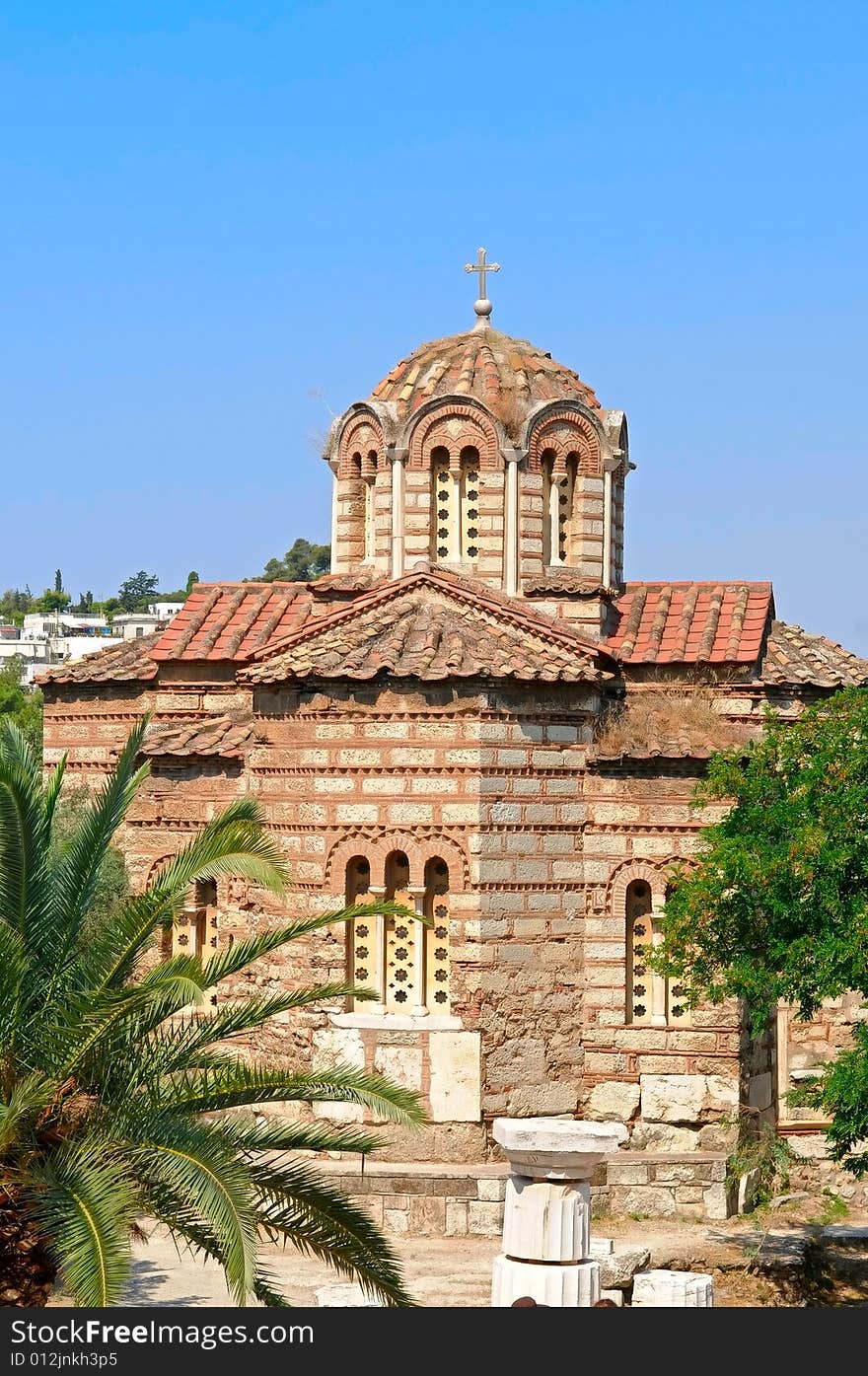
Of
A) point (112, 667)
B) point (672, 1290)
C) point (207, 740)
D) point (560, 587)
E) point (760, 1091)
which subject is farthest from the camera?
point (112, 667)

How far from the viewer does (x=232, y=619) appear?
77.0 ft

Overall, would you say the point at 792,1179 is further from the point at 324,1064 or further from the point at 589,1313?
the point at 589,1313

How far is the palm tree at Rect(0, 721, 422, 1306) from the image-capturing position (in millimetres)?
11531

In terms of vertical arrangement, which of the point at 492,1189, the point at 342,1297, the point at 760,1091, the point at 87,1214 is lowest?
the point at 342,1297

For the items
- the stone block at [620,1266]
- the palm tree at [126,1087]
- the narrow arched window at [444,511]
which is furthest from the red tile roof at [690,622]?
the palm tree at [126,1087]

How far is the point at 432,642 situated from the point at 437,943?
283cm

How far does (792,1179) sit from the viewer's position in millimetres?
20141

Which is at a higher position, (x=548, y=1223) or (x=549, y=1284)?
(x=548, y=1223)

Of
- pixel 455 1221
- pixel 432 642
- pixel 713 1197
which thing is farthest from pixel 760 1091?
pixel 432 642

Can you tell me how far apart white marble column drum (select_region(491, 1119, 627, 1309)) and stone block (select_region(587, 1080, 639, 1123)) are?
17.6ft

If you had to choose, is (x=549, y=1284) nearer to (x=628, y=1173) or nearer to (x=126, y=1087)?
(x=126, y=1087)

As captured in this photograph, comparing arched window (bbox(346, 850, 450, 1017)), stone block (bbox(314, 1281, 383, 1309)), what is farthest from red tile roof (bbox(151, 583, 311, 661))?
stone block (bbox(314, 1281, 383, 1309))

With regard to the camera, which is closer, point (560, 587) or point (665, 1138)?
point (665, 1138)

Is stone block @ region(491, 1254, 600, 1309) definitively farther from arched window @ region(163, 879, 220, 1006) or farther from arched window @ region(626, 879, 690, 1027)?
arched window @ region(163, 879, 220, 1006)
